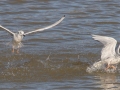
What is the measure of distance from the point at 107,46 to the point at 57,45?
254 cm

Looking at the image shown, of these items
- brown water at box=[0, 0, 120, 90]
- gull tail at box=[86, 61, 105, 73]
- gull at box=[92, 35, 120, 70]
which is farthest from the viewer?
gull at box=[92, 35, 120, 70]

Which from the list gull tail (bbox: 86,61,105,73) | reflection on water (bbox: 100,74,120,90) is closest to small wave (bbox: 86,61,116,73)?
gull tail (bbox: 86,61,105,73)

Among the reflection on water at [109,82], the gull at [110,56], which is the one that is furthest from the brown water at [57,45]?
the gull at [110,56]

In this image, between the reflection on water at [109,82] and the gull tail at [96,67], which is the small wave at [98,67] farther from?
the reflection on water at [109,82]

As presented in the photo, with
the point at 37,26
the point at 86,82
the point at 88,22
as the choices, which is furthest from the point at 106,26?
the point at 86,82

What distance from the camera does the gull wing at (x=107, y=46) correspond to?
1503cm

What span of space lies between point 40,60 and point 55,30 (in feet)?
10.4

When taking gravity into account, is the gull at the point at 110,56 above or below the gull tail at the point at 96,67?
above

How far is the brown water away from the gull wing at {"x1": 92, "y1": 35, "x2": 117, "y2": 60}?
1.73 ft

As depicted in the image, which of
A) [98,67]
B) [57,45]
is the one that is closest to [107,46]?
[98,67]

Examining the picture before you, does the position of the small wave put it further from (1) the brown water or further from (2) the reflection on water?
(2) the reflection on water

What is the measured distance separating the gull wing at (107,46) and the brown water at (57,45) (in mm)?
528

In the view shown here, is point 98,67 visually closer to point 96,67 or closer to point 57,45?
Answer: point 96,67

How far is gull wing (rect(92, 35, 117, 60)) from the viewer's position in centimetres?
1503
